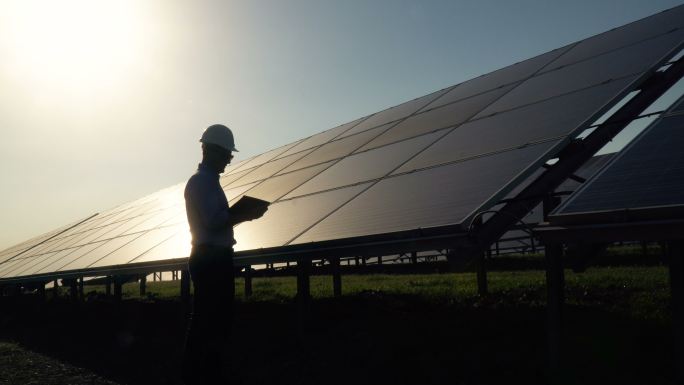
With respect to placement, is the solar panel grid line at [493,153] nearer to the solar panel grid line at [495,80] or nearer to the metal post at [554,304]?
the metal post at [554,304]

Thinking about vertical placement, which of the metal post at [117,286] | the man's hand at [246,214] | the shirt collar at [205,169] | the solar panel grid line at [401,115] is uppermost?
the solar panel grid line at [401,115]

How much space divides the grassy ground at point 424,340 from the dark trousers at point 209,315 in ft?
5.44

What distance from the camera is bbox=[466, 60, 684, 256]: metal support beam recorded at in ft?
15.4

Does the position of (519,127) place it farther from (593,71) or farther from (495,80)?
(495,80)

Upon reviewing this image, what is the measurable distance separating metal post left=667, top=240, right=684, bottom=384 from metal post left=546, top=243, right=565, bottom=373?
0.85 m

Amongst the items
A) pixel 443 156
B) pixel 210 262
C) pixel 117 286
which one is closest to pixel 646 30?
pixel 443 156

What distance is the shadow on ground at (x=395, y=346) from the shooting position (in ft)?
16.3

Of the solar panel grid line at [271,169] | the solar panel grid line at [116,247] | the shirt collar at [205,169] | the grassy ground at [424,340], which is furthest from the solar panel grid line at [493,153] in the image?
the solar panel grid line at [116,247]

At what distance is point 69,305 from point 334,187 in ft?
38.3

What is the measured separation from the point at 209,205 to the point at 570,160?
3.75 meters

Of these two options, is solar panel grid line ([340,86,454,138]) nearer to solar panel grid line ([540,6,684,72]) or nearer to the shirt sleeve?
solar panel grid line ([540,6,684,72])

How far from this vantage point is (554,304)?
14.7ft

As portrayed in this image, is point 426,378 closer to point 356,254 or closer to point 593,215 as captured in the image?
point 356,254

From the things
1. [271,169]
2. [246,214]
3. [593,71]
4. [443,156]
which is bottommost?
[246,214]
